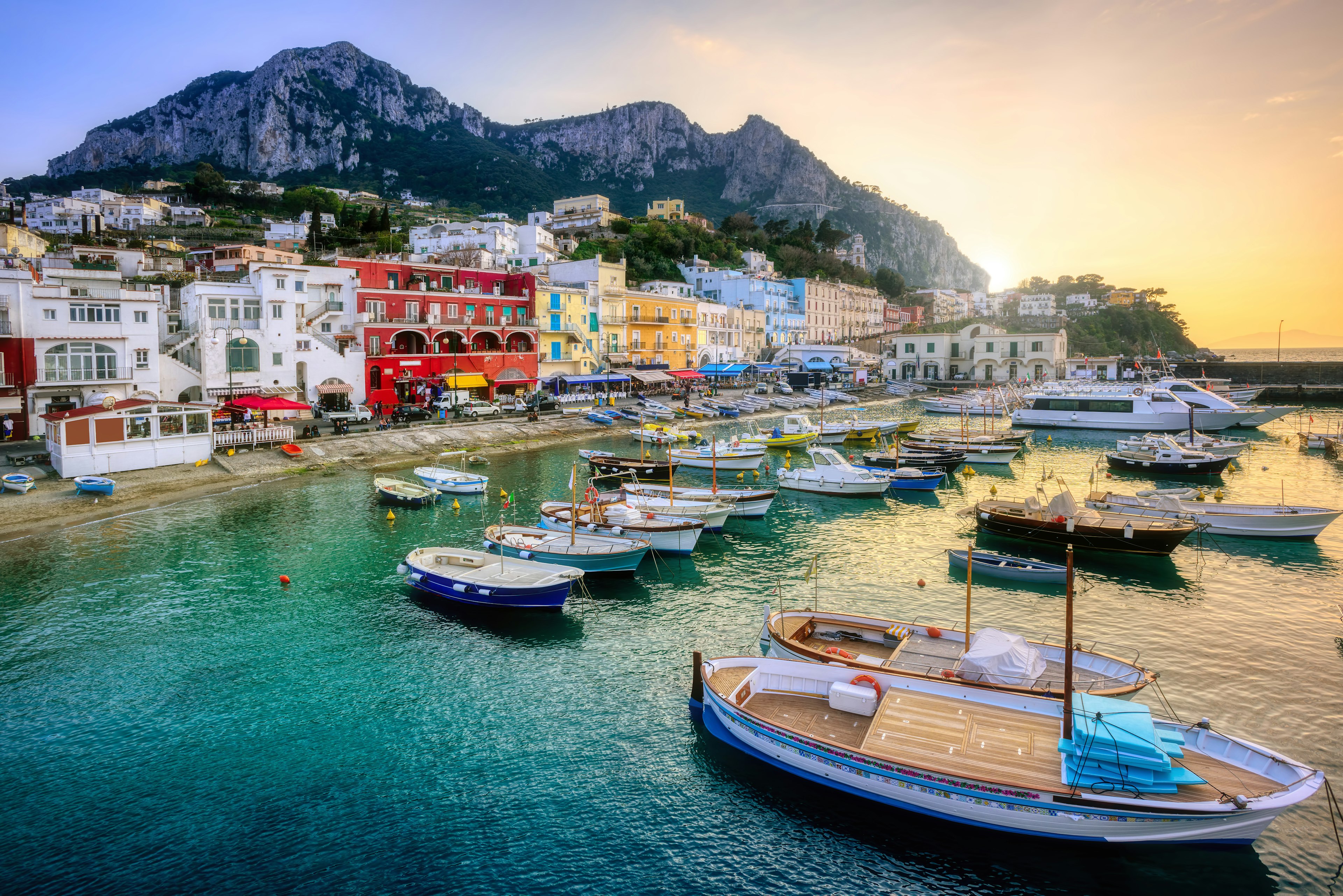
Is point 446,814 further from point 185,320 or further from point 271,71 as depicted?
point 271,71

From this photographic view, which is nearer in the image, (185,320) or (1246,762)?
(1246,762)

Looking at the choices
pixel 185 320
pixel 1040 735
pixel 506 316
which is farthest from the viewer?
pixel 506 316

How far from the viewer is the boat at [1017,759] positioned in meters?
10.5

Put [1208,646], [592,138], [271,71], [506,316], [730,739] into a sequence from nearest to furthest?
[730,739], [1208,646], [506,316], [271,71], [592,138]

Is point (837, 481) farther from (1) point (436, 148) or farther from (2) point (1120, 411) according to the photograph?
(1) point (436, 148)

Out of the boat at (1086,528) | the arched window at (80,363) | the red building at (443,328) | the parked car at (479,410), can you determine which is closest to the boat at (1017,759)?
the boat at (1086,528)

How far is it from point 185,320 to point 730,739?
162ft

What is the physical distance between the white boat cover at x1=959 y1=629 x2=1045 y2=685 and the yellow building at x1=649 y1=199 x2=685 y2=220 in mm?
114566

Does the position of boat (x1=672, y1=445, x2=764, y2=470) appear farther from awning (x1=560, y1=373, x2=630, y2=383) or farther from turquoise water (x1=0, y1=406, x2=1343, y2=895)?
awning (x1=560, y1=373, x2=630, y2=383)

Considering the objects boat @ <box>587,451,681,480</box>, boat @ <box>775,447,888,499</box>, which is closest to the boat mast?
boat @ <box>775,447,888,499</box>

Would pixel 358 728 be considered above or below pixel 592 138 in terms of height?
below

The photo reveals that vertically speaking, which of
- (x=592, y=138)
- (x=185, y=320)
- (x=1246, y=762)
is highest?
(x=592, y=138)

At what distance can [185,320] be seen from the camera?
4706 centimetres

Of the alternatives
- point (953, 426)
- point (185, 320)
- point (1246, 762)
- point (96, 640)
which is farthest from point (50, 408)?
point (953, 426)
